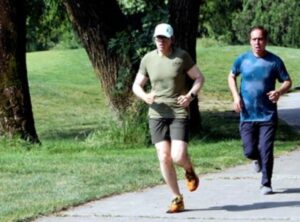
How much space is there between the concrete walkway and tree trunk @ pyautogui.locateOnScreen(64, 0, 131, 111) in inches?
234

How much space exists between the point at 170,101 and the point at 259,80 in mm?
1277

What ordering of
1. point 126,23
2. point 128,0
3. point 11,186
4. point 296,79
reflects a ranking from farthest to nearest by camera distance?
point 296,79 < point 128,0 < point 126,23 < point 11,186

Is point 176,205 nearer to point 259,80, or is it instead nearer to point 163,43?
point 163,43

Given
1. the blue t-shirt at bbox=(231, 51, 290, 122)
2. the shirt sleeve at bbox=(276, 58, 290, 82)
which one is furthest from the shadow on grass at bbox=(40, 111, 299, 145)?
the shirt sleeve at bbox=(276, 58, 290, 82)

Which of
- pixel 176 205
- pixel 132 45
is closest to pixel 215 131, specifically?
pixel 132 45

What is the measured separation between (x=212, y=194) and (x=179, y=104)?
5.39 feet

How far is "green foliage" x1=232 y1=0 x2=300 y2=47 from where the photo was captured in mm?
64000

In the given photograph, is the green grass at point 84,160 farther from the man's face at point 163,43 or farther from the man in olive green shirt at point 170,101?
the man's face at point 163,43

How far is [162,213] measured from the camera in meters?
7.80

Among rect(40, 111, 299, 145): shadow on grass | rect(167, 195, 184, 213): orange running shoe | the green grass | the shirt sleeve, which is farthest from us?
rect(40, 111, 299, 145): shadow on grass

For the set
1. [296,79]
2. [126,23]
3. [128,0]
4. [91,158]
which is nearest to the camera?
[91,158]

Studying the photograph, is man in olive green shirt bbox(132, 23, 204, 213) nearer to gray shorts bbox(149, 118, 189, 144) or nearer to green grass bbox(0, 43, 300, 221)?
gray shorts bbox(149, 118, 189, 144)

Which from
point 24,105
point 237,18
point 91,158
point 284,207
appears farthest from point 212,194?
point 237,18

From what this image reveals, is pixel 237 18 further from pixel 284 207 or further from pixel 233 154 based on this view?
pixel 284 207
